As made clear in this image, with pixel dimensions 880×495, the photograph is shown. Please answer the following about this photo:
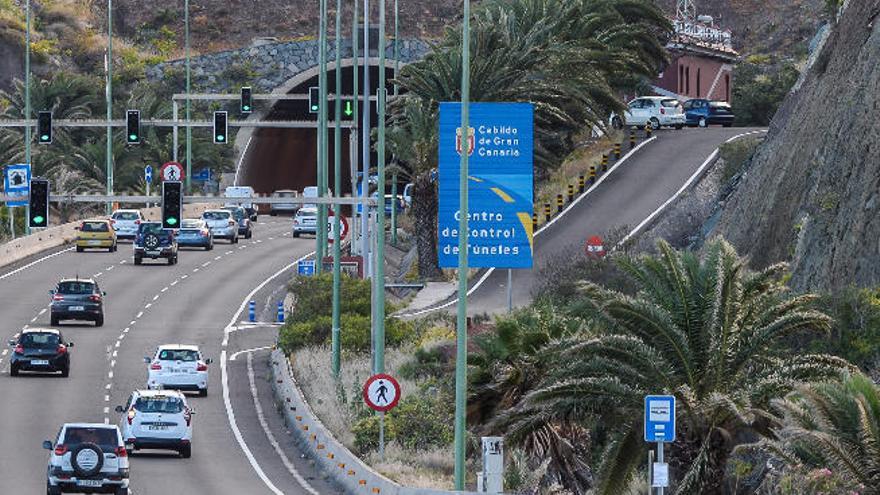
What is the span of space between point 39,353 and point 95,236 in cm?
3020

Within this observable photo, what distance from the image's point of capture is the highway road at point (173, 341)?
43.7 m

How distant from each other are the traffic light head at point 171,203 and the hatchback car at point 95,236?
38.6m

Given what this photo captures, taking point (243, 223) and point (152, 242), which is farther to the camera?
point (243, 223)

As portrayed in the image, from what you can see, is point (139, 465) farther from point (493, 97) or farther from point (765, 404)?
point (493, 97)

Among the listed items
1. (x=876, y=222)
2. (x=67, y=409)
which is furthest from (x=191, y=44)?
(x=876, y=222)

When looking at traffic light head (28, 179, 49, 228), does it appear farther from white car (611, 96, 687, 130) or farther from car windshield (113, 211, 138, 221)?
white car (611, 96, 687, 130)

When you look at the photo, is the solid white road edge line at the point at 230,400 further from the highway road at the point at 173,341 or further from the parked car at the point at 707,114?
the parked car at the point at 707,114

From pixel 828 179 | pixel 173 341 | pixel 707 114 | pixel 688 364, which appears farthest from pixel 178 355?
pixel 707 114

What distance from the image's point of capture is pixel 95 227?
3433 inches

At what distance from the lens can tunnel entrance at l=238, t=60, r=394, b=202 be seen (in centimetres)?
12381

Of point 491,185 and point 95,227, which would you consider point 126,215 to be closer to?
point 95,227

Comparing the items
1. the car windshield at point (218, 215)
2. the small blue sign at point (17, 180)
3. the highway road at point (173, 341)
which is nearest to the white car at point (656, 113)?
the highway road at point (173, 341)

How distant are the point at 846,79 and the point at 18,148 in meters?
59.8

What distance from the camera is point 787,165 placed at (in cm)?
5206
